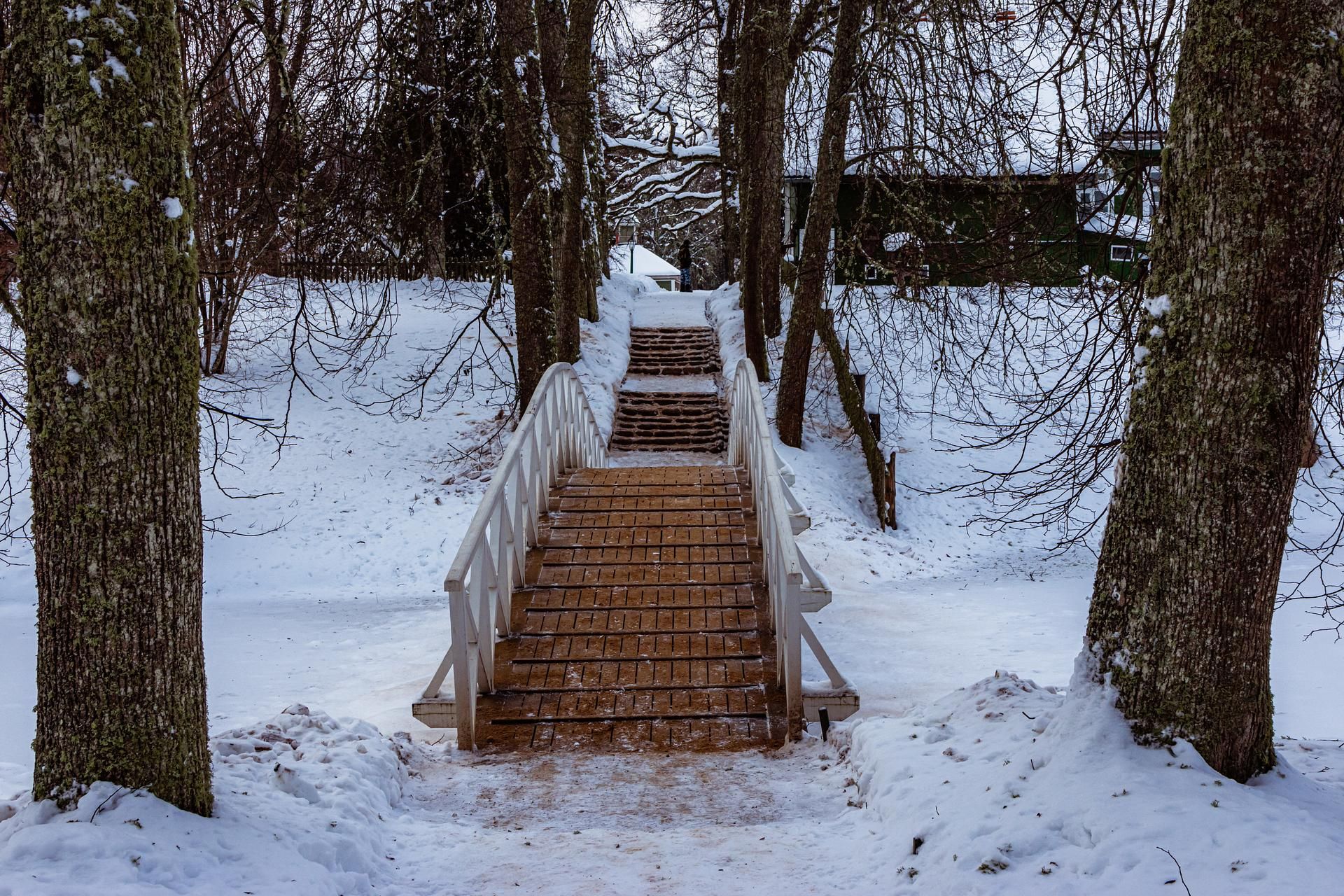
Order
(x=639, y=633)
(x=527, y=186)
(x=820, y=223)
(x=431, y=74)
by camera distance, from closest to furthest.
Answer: (x=639, y=633)
(x=431, y=74)
(x=527, y=186)
(x=820, y=223)

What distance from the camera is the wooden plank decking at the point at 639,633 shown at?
→ 16.1 feet

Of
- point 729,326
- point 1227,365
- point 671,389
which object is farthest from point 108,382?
point 729,326

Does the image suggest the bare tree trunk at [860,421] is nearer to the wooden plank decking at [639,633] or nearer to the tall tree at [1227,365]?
the wooden plank decking at [639,633]

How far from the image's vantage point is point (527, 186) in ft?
31.7

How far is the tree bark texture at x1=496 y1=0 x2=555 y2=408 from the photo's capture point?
919 centimetres

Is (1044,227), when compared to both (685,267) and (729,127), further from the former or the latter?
(685,267)

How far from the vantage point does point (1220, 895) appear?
250 cm

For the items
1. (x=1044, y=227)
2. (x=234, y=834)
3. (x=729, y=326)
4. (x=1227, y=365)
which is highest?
(x=1044, y=227)

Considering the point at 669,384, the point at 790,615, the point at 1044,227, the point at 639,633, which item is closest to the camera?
the point at 790,615

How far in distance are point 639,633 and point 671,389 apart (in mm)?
11642

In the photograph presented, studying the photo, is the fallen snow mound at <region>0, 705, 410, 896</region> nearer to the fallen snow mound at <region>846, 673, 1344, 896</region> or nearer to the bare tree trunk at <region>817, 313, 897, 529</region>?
the fallen snow mound at <region>846, 673, 1344, 896</region>

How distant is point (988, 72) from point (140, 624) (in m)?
5.34

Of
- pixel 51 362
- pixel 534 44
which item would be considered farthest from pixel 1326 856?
pixel 534 44

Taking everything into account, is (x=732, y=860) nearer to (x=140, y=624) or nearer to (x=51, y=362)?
(x=140, y=624)
